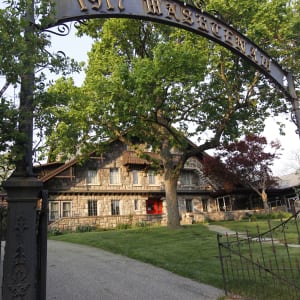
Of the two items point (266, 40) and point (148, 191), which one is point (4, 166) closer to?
point (266, 40)

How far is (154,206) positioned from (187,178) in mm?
4971

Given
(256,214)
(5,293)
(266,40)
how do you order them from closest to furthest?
(5,293), (266,40), (256,214)

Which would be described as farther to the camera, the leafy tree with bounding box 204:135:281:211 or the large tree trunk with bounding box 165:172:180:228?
the leafy tree with bounding box 204:135:281:211

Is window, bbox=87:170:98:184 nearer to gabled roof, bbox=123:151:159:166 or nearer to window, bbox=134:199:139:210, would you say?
gabled roof, bbox=123:151:159:166

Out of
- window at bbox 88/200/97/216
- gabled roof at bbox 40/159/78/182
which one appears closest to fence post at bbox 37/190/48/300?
gabled roof at bbox 40/159/78/182

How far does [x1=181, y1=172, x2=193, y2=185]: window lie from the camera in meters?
37.5

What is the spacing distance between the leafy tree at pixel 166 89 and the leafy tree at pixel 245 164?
38.4 feet

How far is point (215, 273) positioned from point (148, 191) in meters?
25.3

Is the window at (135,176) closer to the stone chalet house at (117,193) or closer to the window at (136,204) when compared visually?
the stone chalet house at (117,193)

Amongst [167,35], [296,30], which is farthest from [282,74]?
[167,35]

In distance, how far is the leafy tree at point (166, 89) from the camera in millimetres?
15766

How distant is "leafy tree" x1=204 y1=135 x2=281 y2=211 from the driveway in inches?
866

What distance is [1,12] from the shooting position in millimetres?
3895

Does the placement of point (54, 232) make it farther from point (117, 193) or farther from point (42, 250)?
point (42, 250)
